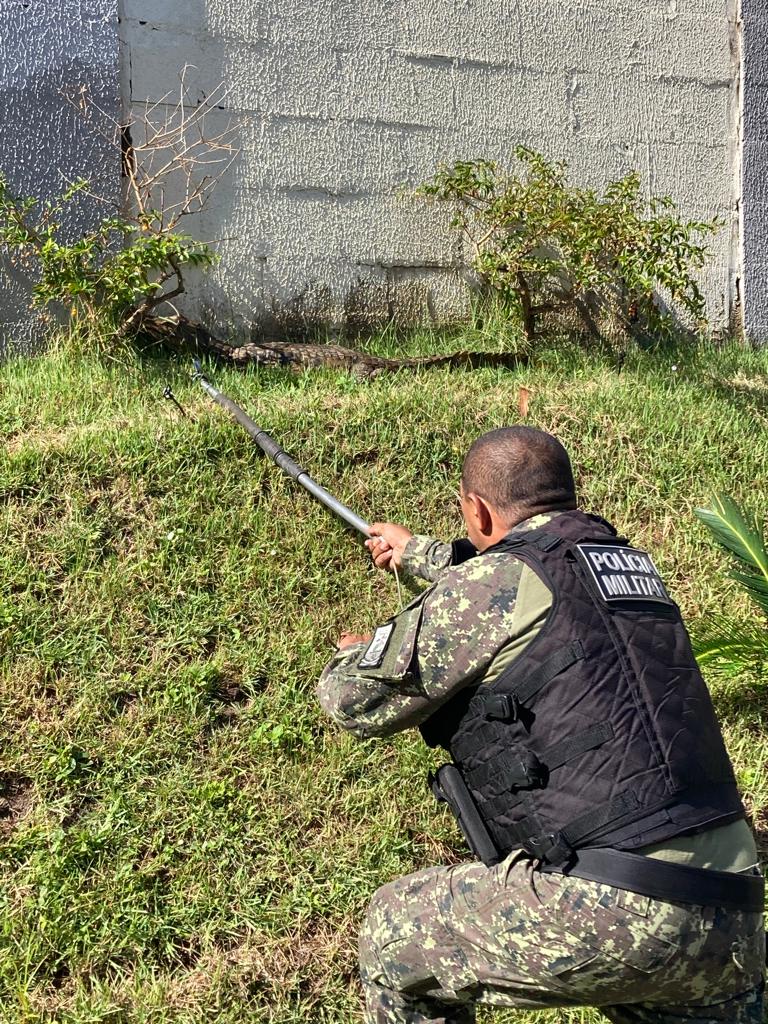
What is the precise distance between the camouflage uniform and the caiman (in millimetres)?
2925

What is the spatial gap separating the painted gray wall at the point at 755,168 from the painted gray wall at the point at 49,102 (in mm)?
4276

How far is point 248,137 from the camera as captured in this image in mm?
5695

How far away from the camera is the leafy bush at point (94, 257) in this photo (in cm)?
511

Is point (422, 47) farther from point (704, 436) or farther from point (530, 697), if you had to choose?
point (530, 697)

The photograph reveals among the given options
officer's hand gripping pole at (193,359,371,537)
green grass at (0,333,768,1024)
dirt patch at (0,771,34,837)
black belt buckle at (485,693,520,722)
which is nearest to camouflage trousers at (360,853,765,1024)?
black belt buckle at (485,693,520,722)

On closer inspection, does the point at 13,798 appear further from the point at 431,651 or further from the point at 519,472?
the point at 519,472

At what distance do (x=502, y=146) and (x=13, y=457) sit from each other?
356cm

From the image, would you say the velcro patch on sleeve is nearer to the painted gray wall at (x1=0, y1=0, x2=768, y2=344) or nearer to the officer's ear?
the officer's ear

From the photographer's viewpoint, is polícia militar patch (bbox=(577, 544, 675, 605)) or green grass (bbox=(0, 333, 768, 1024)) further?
green grass (bbox=(0, 333, 768, 1024))

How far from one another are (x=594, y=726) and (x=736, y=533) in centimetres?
206

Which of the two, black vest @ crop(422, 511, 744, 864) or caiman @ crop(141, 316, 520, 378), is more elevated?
caiman @ crop(141, 316, 520, 378)

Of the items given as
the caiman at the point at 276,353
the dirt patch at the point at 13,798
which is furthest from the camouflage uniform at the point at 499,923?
the caiman at the point at 276,353

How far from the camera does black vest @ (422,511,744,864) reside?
2.45 metres

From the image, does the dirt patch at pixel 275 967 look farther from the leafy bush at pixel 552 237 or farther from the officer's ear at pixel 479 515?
the leafy bush at pixel 552 237
